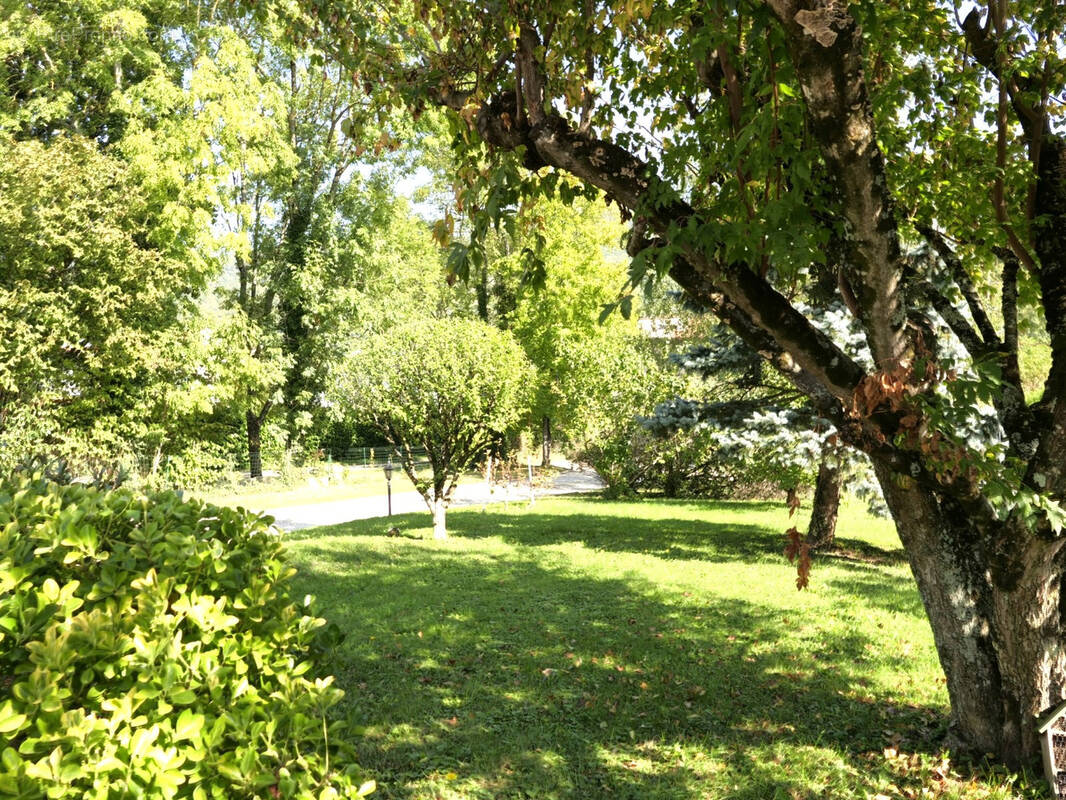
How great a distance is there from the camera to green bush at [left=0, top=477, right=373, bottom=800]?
1570 millimetres

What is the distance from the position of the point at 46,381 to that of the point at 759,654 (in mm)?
17361

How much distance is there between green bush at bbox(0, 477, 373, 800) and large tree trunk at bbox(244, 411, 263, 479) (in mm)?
25238

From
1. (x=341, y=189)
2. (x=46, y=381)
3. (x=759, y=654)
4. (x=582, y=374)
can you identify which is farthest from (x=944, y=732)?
(x=341, y=189)

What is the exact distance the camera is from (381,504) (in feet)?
68.9

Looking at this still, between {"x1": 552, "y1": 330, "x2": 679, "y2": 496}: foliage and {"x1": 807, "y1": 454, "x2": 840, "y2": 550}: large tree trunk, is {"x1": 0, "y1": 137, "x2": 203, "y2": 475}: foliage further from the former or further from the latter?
{"x1": 807, "y1": 454, "x2": 840, "y2": 550}: large tree trunk

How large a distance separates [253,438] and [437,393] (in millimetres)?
16090

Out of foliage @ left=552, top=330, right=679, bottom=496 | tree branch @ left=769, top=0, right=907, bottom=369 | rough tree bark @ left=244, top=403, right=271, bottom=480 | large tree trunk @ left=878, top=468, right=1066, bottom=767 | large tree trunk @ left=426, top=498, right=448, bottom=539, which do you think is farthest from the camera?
rough tree bark @ left=244, top=403, right=271, bottom=480

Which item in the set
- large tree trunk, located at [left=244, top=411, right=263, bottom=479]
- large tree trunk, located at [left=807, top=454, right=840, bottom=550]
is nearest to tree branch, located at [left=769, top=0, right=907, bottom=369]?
large tree trunk, located at [left=807, top=454, right=840, bottom=550]

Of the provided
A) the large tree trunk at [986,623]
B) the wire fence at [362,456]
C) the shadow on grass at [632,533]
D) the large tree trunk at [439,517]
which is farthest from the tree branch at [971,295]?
the wire fence at [362,456]

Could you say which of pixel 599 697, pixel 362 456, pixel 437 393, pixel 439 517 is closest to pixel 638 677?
pixel 599 697

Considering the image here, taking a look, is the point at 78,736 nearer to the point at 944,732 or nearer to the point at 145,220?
the point at 944,732

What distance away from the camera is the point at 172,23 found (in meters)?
20.9

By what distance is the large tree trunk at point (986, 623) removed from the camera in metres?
3.83

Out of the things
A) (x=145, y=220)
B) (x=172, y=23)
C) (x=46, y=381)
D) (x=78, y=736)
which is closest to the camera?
(x=78, y=736)
